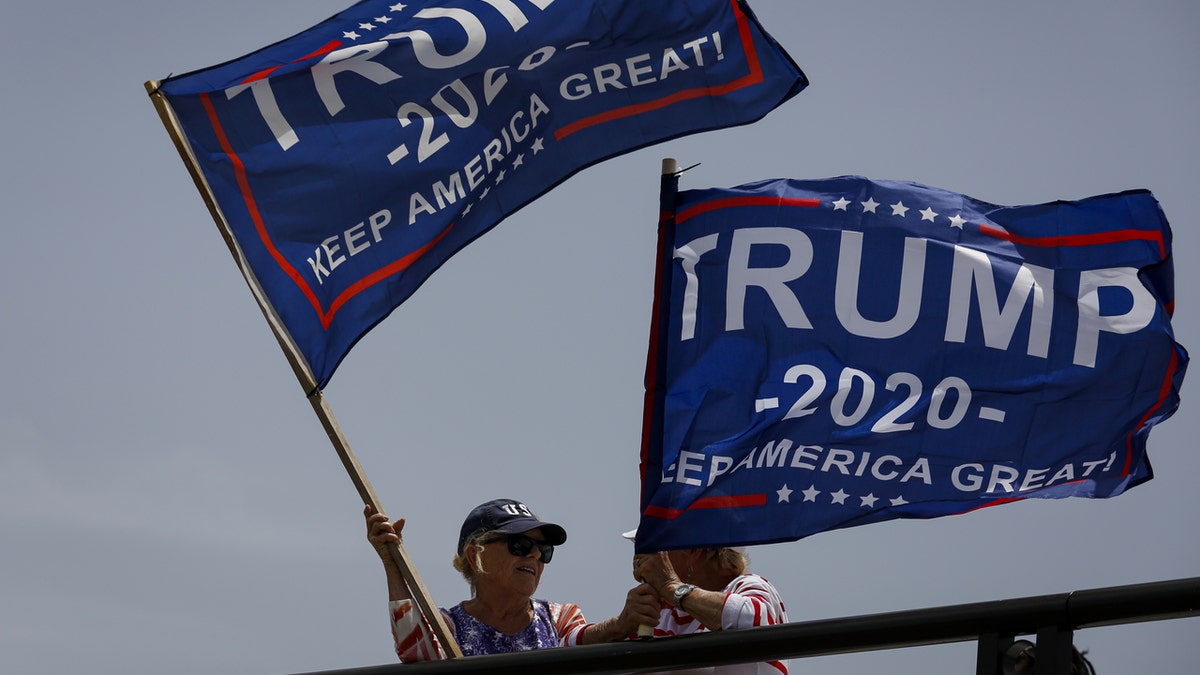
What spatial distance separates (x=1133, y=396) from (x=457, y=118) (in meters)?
3.14

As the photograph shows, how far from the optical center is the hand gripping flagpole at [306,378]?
5.74 meters

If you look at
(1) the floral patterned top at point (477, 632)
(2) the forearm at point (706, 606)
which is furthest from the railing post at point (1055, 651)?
(1) the floral patterned top at point (477, 632)

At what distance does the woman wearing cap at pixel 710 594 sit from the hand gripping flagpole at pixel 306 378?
803mm

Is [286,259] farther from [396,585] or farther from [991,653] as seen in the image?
[991,653]

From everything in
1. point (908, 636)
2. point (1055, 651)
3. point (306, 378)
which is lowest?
point (1055, 651)

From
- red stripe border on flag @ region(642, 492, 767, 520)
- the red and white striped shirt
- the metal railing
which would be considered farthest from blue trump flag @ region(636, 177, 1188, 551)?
the metal railing

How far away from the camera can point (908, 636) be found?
13.8 feet

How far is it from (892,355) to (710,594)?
1.56 metres

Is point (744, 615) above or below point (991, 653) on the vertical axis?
above

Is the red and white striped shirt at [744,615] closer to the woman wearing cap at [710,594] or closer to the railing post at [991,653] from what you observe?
the woman wearing cap at [710,594]

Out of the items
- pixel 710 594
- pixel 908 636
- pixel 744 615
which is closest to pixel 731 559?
pixel 710 594

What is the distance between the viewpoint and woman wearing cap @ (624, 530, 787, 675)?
5216mm

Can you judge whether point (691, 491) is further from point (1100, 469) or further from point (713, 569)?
point (1100, 469)

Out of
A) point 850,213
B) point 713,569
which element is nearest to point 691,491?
point 713,569
